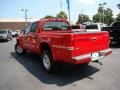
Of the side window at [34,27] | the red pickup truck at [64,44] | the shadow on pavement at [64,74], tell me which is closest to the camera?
the red pickup truck at [64,44]

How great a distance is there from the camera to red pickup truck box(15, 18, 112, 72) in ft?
19.6

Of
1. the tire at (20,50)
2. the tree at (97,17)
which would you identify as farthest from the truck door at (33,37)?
the tree at (97,17)

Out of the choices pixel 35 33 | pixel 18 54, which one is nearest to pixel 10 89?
pixel 35 33

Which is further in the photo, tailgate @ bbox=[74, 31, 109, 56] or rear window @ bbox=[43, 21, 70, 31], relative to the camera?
rear window @ bbox=[43, 21, 70, 31]

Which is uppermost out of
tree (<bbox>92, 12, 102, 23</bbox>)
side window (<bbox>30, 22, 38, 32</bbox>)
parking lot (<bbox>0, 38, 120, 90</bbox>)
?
tree (<bbox>92, 12, 102, 23</bbox>)

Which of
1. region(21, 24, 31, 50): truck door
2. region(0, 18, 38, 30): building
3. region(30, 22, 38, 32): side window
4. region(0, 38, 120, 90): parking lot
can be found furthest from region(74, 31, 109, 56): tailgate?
region(0, 18, 38, 30): building

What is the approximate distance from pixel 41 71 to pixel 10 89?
6.76 feet

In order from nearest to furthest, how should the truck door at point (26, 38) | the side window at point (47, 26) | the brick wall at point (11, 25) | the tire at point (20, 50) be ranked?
the side window at point (47, 26)
the truck door at point (26, 38)
the tire at point (20, 50)
the brick wall at point (11, 25)

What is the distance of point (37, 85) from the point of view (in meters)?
6.04

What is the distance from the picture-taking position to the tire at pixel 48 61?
7.07 m

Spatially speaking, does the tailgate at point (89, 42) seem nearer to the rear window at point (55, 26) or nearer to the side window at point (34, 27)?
the rear window at point (55, 26)

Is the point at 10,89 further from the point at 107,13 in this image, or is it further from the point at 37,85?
the point at 107,13

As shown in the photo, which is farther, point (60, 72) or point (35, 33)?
point (35, 33)

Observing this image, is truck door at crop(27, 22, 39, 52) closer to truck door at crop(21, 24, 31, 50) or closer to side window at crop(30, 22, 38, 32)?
side window at crop(30, 22, 38, 32)
